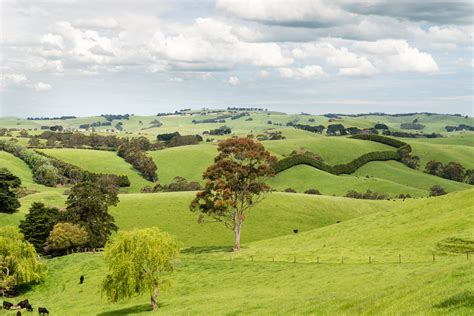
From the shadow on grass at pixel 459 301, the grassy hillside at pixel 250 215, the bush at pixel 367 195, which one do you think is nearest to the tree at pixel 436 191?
the bush at pixel 367 195

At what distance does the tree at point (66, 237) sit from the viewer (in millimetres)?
92500

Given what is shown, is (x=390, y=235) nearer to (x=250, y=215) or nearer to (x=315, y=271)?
(x=315, y=271)

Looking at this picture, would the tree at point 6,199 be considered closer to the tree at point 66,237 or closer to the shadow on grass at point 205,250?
the tree at point 66,237

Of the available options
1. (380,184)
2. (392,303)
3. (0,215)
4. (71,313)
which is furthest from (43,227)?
(380,184)

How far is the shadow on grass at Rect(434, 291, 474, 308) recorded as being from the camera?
74.1 feet

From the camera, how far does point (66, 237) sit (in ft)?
304

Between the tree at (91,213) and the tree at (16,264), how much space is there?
19.5 meters

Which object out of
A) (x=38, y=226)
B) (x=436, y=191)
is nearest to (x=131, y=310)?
(x=38, y=226)

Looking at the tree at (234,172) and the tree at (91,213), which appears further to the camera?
the tree at (91,213)

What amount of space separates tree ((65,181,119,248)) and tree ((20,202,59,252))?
4.51 metres

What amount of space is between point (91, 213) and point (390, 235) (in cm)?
6063

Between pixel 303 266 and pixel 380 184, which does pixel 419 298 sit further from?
pixel 380 184

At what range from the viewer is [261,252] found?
77875mm

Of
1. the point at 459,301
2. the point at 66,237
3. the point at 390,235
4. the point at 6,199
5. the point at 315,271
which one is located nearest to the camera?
the point at 459,301
